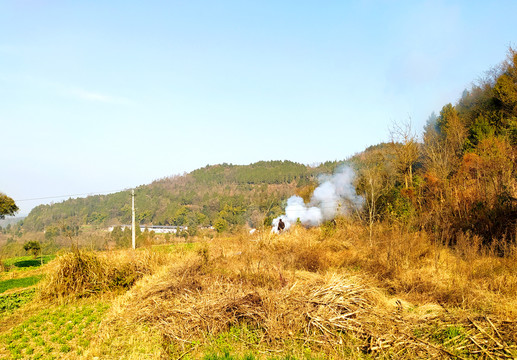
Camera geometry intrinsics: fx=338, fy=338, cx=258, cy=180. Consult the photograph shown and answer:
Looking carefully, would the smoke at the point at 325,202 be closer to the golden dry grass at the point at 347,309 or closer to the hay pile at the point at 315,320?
the golden dry grass at the point at 347,309

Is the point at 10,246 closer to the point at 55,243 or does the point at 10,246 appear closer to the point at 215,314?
the point at 55,243

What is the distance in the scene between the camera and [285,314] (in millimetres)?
6500

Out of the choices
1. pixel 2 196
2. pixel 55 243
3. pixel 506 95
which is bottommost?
pixel 55 243

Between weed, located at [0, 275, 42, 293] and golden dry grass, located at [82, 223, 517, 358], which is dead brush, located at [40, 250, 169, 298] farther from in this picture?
weed, located at [0, 275, 42, 293]

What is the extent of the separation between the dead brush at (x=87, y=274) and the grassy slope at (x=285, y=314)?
0.04 m

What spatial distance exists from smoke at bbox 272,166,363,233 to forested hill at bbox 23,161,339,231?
14143mm

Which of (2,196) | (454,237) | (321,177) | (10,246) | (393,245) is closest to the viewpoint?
(393,245)

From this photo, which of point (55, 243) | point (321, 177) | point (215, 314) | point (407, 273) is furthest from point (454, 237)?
point (55, 243)

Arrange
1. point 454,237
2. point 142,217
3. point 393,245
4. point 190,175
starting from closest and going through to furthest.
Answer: point 393,245 < point 454,237 < point 142,217 < point 190,175

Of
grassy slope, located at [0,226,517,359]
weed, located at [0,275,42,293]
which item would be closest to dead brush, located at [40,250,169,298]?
grassy slope, located at [0,226,517,359]

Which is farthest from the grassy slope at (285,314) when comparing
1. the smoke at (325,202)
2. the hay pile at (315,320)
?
the smoke at (325,202)

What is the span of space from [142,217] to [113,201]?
8.15 meters

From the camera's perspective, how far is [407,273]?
9.16 metres

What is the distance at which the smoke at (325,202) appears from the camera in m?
21.6
